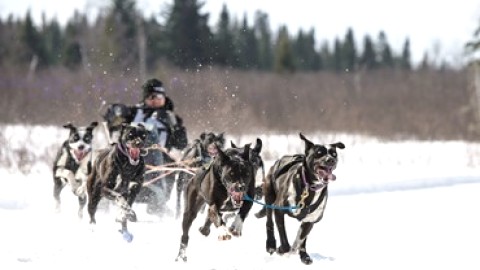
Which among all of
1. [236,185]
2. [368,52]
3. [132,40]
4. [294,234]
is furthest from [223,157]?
[368,52]

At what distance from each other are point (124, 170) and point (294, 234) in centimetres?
179

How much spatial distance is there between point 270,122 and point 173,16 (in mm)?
13998

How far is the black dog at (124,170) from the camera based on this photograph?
8141 mm

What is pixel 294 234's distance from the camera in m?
8.63

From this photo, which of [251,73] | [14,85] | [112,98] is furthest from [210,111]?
[251,73]

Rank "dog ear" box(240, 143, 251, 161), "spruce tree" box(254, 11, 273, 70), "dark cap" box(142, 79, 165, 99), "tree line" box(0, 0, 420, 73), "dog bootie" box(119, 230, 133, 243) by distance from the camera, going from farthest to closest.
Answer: "spruce tree" box(254, 11, 273, 70), "tree line" box(0, 0, 420, 73), "dark cap" box(142, 79, 165, 99), "dog bootie" box(119, 230, 133, 243), "dog ear" box(240, 143, 251, 161)

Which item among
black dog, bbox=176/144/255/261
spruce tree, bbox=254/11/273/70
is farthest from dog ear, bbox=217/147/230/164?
spruce tree, bbox=254/11/273/70

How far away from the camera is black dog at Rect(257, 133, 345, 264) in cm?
661

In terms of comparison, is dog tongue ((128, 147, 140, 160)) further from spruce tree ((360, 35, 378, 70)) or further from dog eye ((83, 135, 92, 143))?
spruce tree ((360, 35, 378, 70))

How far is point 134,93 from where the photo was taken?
63.2 ft

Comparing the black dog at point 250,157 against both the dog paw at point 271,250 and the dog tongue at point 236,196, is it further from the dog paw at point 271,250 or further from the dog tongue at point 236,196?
the dog paw at point 271,250

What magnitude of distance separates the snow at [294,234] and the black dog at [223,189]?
33 cm

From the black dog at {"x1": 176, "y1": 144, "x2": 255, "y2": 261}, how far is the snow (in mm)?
332

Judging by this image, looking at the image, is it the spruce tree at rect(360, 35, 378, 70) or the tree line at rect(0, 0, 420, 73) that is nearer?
the tree line at rect(0, 0, 420, 73)
